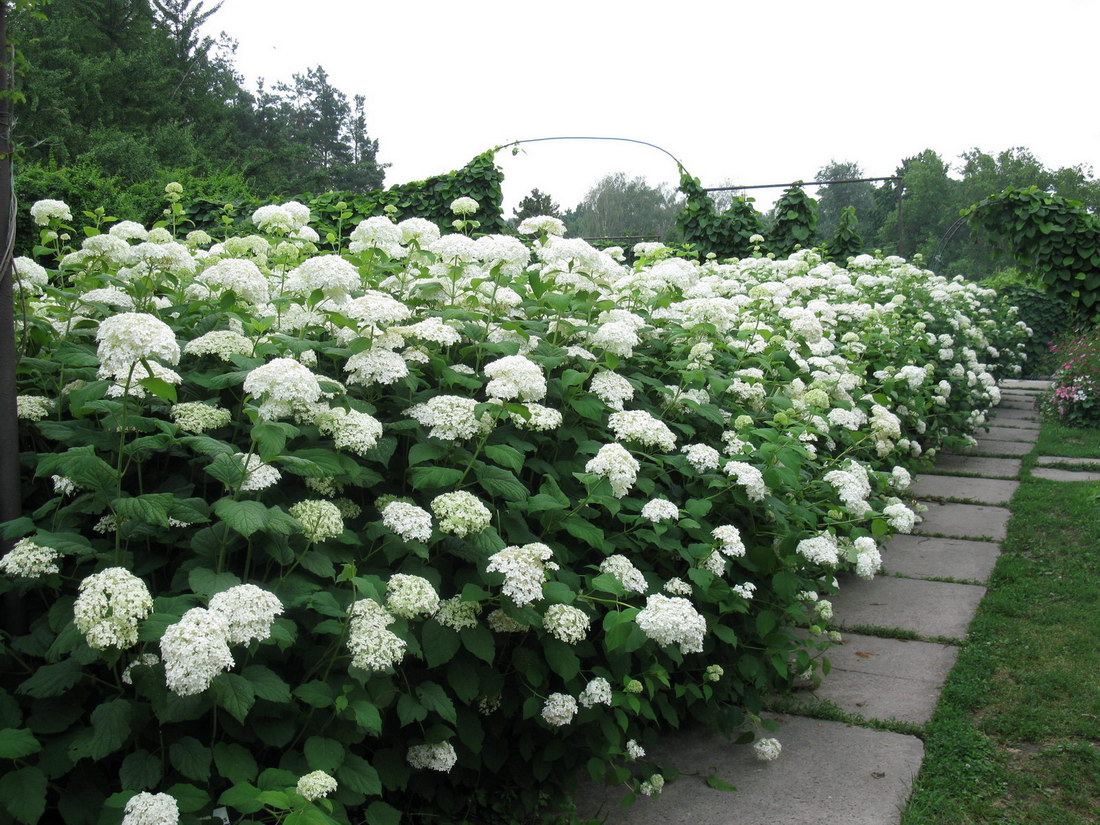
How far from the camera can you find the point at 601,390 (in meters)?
2.69

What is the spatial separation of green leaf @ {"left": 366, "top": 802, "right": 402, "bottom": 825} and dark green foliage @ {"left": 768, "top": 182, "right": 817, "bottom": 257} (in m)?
10.5

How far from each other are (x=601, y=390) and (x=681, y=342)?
1.00 m

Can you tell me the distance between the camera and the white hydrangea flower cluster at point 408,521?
74.7 inches

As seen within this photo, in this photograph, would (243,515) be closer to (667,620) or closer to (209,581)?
(209,581)

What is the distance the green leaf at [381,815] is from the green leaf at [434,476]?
73 cm

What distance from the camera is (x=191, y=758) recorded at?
1.64 metres

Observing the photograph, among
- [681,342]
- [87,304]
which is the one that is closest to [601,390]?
[681,342]

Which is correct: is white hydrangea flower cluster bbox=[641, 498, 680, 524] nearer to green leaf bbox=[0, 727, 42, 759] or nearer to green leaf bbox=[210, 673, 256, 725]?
green leaf bbox=[210, 673, 256, 725]

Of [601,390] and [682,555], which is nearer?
[682,555]

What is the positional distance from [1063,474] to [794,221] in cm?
605

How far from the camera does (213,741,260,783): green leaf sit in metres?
1.64

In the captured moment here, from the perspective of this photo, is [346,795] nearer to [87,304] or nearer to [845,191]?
[87,304]

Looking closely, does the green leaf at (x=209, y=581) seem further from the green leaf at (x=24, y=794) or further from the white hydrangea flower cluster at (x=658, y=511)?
the white hydrangea flower cluster at (x=658, y=511)

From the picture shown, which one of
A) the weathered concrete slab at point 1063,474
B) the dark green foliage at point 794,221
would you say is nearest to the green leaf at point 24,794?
the weathered concrete slab at point 1063,474
